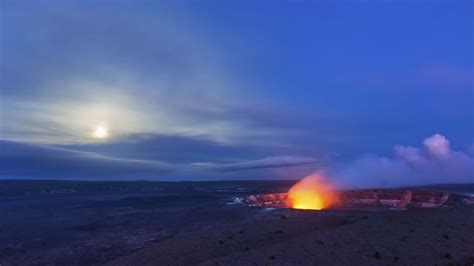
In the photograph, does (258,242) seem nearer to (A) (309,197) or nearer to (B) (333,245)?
(B) (333,245)

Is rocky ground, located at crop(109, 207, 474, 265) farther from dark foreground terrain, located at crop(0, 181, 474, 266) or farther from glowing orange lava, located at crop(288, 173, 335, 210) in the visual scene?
glowing orange lava, located at crop(288, 173, 335, 210)

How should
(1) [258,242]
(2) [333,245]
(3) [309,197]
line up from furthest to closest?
(3) [309,197], (1) [258,242], (2) [333,245]

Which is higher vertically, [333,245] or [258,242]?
[333,245]

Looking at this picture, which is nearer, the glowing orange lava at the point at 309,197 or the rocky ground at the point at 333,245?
the rocky ground at the point at 333,245

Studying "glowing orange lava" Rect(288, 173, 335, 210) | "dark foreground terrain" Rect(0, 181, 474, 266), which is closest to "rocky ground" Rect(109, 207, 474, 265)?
"dark foreground terrain" Rect(0, 181, 474, 266)

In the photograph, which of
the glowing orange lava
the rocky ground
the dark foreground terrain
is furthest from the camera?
the glowing orange lava

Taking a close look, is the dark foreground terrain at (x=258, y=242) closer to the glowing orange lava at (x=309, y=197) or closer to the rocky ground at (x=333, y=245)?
the rocky ground at (x=333, y=245)

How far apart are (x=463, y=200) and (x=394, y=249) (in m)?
49.4

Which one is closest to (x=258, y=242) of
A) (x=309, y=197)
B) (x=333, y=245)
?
(x=333, y=245)

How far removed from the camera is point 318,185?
10488 centimetres

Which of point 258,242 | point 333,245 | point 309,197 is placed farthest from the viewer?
point 309,197

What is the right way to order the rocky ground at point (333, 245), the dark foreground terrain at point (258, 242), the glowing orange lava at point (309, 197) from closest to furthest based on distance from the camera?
the rocky ground at point (333, 245), the dark foreground terrain at point (258, 242), the glowing orange lava at point (309, 197)

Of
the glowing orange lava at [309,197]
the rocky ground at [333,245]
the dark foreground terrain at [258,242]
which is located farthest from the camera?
the glowing orange lava at [309,197]

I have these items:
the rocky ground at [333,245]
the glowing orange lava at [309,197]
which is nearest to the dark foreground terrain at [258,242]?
the rocky ground at [333,245]
